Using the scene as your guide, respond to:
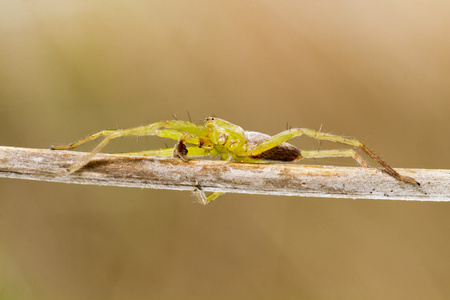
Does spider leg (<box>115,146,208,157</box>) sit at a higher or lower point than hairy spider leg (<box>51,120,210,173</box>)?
lower

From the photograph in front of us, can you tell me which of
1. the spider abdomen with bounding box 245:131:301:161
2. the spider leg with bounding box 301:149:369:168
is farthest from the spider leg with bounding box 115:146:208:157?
the spider leg with bounding box 301:149:369:168

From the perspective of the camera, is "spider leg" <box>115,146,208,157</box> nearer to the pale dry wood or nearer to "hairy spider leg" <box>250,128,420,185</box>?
the pale dry wood

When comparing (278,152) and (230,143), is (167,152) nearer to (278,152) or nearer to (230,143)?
(230,143)

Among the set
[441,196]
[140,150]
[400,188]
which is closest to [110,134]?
[140,150]

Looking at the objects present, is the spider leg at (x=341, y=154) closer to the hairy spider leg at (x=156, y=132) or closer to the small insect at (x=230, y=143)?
the small insect at (x=230, y=143)

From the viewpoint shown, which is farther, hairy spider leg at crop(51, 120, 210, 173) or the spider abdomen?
the spider abdomen

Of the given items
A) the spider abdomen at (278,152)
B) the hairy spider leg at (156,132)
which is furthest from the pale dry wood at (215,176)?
the spider abdomen at (278,152)
